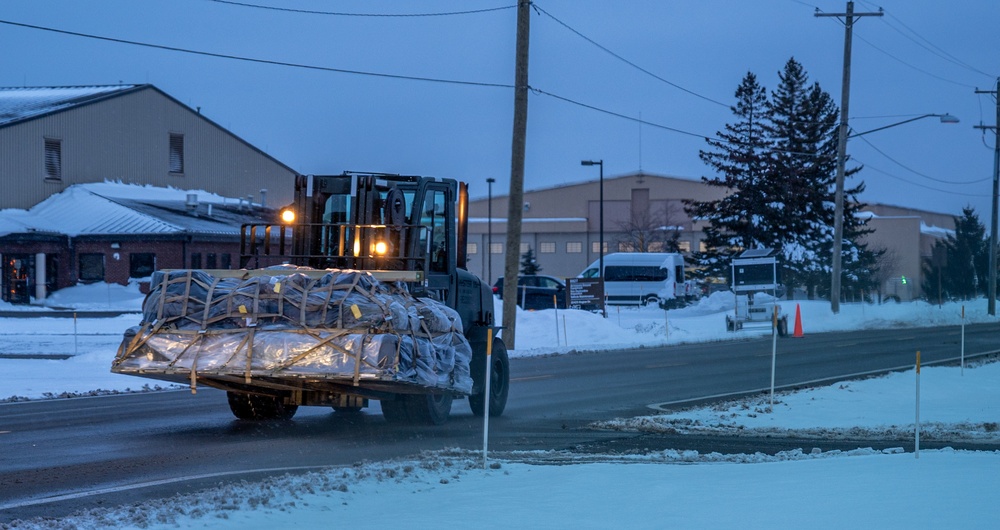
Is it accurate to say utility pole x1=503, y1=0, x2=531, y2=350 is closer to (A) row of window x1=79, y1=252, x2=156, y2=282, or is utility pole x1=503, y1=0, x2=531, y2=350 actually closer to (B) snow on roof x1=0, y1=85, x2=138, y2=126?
(A) row of window x1=79, y1=252, x2=156, y2=282

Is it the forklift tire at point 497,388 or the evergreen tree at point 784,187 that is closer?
the forklift tire at point 497,388

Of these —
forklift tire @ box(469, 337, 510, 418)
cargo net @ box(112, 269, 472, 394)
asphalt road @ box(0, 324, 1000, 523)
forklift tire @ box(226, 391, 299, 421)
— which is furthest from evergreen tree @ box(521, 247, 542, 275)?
cargo net @ box(112, 269, 472, 394)

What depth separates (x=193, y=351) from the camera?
40.2ft

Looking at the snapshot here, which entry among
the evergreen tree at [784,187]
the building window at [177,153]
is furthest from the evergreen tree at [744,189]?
the building window at [177,153]

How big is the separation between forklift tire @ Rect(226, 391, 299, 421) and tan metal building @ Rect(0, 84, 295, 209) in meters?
45.9

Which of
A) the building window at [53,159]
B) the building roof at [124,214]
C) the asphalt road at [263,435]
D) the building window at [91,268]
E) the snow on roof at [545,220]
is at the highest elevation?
the building window at [53,159]

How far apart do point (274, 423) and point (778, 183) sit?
58.8m

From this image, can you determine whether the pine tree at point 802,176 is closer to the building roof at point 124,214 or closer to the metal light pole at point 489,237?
the metal light pole at point 489,237

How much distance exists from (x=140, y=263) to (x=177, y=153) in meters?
14.0

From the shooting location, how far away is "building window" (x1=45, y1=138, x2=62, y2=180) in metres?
58.1

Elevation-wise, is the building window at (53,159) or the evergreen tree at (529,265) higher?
the building window at (53,159)

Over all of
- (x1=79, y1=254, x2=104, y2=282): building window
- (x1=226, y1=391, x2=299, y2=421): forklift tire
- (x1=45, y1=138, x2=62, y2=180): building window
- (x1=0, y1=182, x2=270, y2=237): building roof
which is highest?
(x1=45, y1=138, x2=62, y2=180): building window

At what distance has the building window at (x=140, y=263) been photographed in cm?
5269

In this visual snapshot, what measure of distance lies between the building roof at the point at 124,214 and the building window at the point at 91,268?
1.24 m
